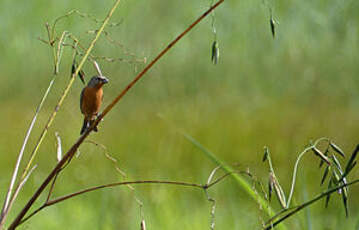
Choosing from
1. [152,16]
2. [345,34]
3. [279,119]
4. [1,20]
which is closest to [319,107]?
[279,119]

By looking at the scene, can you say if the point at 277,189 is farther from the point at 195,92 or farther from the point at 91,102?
the point at 195,92

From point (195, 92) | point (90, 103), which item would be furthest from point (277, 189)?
point (195, 92)

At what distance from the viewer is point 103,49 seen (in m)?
2.78

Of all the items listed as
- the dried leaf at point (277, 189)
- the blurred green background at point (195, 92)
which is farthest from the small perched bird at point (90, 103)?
the blurred green background at point (195, 92)

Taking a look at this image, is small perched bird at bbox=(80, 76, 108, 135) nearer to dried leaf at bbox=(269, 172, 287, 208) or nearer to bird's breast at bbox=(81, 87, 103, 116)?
bird's breast at bbox=(81, 87, 103, 116)

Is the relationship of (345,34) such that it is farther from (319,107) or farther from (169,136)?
(169,136)

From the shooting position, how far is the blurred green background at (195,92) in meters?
2.21

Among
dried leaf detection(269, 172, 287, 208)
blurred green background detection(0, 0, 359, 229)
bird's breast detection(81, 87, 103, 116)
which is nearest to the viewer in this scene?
dried leaf detection(269, 172, 287, 208)

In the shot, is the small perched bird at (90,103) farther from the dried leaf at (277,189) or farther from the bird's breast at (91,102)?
the dried leaf at (277,189)

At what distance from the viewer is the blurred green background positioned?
2207mm

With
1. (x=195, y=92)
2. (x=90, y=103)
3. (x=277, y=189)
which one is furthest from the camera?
(x=195, y=92)

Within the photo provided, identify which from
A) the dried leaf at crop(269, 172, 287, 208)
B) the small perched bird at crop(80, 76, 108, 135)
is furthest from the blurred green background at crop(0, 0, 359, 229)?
the dried leaf at crop(269, 172, 287, 208)

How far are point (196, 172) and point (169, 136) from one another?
0.87ft

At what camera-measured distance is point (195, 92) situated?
103 inches
